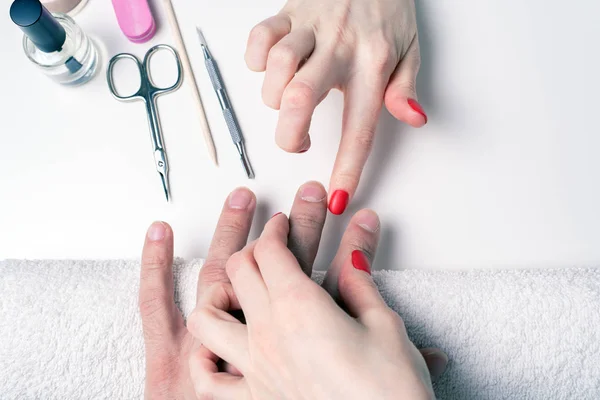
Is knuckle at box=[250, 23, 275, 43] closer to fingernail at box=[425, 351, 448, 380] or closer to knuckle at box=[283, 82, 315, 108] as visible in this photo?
knuckle at box=[283, 82, 315, 108]

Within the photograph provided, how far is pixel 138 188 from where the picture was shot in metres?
0.64

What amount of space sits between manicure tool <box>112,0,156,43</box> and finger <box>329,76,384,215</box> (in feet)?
0.86

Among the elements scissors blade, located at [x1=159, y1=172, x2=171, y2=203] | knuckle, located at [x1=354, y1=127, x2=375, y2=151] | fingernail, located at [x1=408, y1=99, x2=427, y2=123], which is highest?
fingernail, located at [x1=408, y1=99, x2=427, y2=123]

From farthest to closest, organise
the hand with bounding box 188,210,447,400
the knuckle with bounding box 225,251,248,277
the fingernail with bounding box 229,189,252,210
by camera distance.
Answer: the fingernail with bounding box 229,189,252,210, the knuckle with bounding box 225,251,248,277, the hand with bounding box 188,210,447,400

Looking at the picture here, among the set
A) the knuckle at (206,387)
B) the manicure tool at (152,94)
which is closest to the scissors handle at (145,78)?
the manicure tool at (152,94)

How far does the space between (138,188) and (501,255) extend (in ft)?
1.36

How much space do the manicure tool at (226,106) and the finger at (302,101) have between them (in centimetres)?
8

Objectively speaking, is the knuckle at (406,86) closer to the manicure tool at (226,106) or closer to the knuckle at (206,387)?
the manicure tool at (226,106)

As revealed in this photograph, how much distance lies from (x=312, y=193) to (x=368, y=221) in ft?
0.22

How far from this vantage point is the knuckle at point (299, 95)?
54cm

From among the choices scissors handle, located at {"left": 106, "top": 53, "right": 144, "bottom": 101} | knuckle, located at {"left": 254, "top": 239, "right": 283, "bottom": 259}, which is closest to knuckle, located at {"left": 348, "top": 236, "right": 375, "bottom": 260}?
knuckle, located at {"left": 254, "top": 239, "right": 283, "bottom": 259}

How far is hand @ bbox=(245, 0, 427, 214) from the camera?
562 mm

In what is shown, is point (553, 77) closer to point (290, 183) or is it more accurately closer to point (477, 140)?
point (477, 140)

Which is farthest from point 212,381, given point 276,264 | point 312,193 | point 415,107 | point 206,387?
point 415,107
